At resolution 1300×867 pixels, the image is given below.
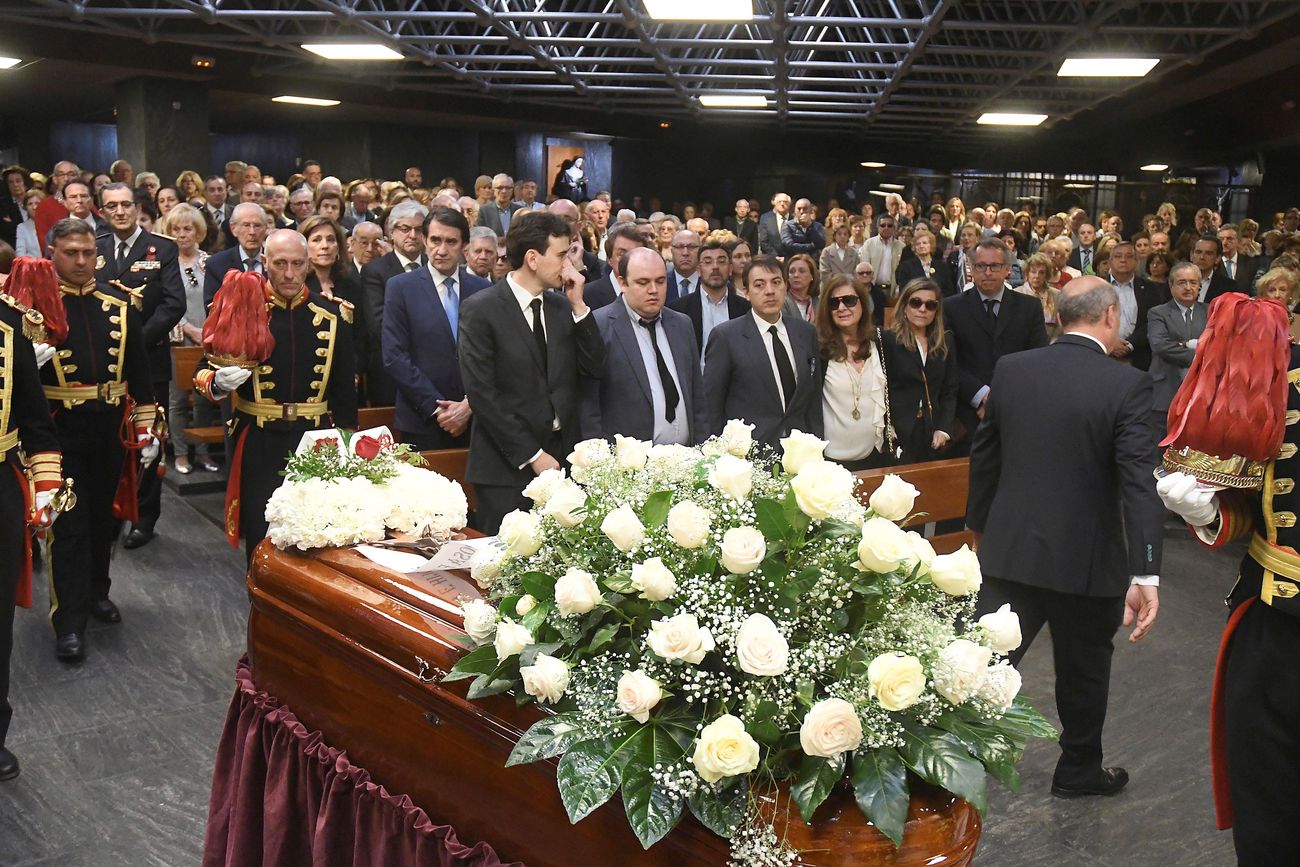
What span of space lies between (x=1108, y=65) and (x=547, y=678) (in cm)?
1225

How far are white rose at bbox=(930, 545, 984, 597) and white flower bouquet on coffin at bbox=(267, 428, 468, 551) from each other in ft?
4.80

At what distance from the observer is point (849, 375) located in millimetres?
5570

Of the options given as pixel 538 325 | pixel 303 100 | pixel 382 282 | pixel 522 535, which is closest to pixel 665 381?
pixel 538 325

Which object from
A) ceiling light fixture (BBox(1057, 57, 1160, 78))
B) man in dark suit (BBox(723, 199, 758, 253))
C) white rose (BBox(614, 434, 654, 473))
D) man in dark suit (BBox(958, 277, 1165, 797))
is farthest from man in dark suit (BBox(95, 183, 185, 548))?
ceiling light fixture (BBox(1057, 57, 1160, 78))

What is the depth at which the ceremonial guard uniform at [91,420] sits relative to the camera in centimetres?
491

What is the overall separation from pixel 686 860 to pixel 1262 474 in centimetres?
176

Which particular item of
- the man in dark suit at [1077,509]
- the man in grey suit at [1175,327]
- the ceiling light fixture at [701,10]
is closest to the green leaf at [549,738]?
the man in dark suit at [1077,509]

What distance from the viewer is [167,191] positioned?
9789 millimetres

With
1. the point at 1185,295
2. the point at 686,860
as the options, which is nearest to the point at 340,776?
the point at 686,860

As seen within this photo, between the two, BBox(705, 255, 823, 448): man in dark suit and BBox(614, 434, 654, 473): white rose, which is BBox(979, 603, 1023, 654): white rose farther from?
BBox(705, 255, 823, 448): man in dark suit

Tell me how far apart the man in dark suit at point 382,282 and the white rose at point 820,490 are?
458 centimetres

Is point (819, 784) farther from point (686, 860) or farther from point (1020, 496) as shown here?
point (1020, 496)

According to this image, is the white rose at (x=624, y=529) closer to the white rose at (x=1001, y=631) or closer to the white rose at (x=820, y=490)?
the white rose at (x=820, y=490)

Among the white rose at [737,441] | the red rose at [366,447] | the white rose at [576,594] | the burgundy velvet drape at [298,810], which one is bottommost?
the burgundy velvet drape at [298,810]
